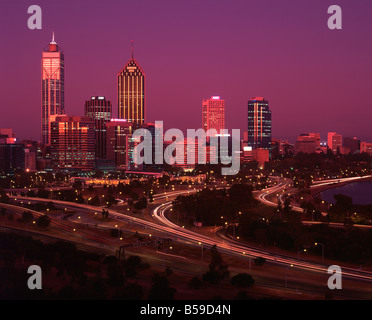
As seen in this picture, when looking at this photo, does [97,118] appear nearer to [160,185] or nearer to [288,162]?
[288,162]

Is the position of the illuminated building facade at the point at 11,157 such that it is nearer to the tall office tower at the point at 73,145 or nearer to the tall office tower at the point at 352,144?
the tall office tower at the point at 73,145

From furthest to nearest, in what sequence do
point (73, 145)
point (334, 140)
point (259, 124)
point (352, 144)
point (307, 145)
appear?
point (334, 140) < point (352, 144) < point (307, 145) < point (259, 124) < point (73, 145)

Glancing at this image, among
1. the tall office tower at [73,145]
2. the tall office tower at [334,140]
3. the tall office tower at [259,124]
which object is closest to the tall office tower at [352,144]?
the tall office tower at [334,140]

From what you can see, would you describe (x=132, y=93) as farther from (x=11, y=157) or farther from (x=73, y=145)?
(x=11, y=157)

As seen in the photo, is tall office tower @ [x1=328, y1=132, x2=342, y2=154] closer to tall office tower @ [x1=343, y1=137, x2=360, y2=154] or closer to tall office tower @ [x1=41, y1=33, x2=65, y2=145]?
tall office tower @ [x1=343, y1=137, x2=360, y2=154]

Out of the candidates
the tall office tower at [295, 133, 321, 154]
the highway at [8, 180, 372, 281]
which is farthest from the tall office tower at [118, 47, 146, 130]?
the highway at [8, 180, 372, 281]

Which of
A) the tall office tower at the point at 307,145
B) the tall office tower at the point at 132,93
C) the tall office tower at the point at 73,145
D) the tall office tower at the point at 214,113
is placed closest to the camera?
the tall office tower at the point at 73,145

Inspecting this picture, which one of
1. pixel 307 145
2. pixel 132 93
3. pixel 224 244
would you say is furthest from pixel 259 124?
pixel 224 244
